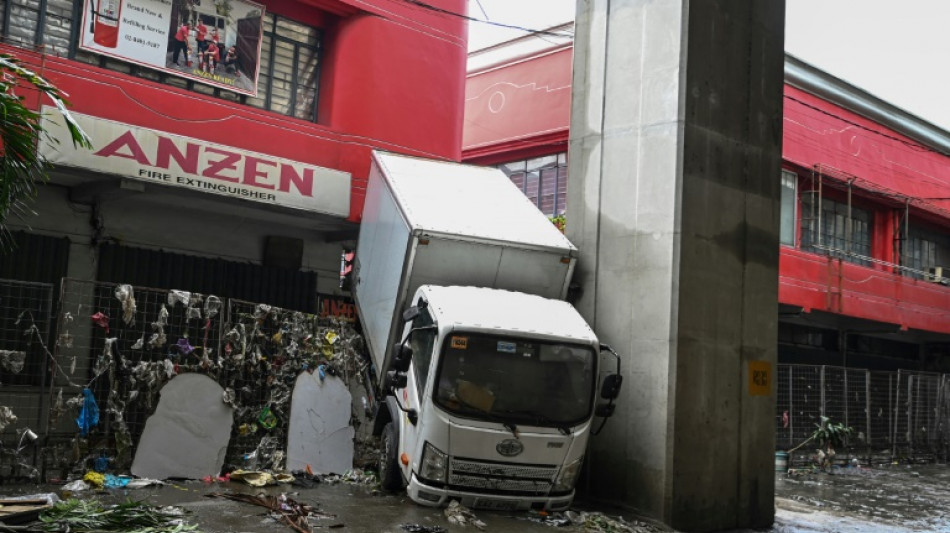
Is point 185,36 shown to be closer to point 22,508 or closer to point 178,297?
point 178,297

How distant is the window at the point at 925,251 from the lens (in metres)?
28.7

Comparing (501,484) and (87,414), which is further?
(87,414)

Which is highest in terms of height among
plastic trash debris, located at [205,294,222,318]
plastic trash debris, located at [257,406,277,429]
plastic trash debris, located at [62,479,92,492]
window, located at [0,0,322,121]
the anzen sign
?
window, located at [0,0,322,121]

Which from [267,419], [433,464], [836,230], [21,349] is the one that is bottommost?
[433,464]

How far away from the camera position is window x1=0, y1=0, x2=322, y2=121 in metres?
14.5

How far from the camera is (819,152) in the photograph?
23312mm

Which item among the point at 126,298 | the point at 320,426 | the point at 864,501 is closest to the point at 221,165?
the point at 126,298

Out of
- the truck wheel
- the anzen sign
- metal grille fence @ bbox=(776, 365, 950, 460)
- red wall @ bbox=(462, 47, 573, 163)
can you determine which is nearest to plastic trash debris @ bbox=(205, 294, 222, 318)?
the truck wheel

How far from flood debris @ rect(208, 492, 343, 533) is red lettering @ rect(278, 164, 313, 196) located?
22.1 feet

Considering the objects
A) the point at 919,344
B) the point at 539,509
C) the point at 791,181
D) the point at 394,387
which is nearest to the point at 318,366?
the point at 394,387

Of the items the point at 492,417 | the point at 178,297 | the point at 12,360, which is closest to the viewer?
the point at 492,417

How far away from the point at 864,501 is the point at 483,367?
818 cm

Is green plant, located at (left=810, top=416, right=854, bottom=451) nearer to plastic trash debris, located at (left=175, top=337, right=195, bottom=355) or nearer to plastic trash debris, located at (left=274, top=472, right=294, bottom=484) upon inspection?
plastic trash debris, located at (left=274, top=472, right=294, bottom=484)

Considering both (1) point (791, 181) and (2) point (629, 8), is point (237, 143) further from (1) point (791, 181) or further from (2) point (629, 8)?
(1) point (791, 181)
